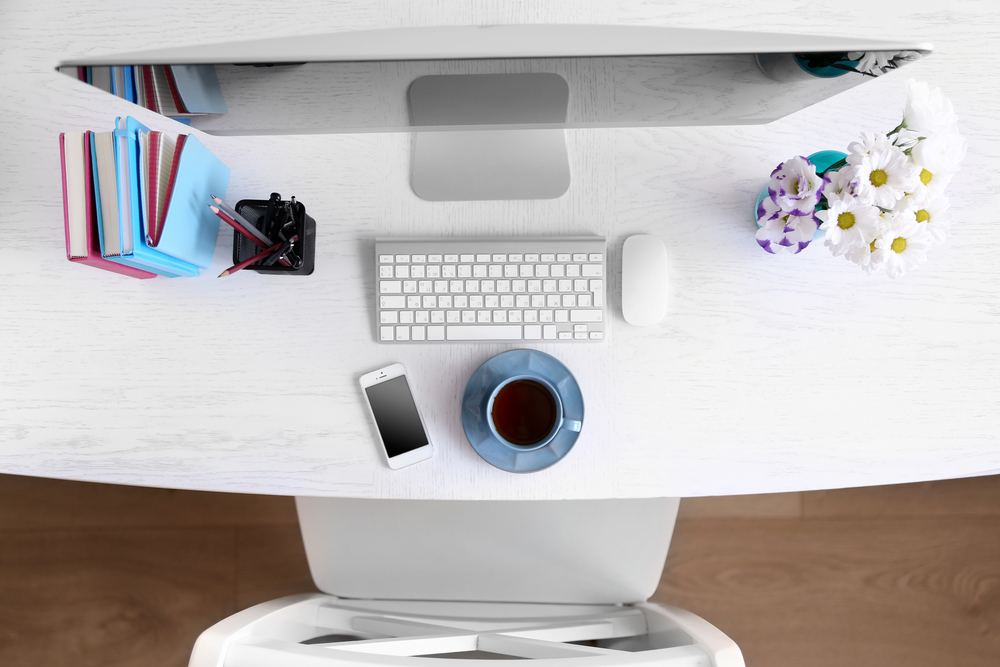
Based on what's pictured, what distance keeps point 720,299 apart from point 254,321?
0.65 metres

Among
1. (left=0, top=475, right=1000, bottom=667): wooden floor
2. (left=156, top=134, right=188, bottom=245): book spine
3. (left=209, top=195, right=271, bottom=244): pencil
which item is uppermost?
(left=156, top=134, right=188, bottom=245): book spine

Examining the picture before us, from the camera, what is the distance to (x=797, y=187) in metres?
0.71

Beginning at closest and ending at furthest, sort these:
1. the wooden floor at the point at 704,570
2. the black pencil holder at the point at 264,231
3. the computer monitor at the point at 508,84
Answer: the computer monitor at the point at 508,84, the black pencil holder at the point at 264,231, the wooden floor at the point at 704,570

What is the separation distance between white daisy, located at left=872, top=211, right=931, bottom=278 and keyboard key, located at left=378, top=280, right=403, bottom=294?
0.58m

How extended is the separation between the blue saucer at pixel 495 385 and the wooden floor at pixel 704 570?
79cm

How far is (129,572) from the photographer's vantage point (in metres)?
1.44

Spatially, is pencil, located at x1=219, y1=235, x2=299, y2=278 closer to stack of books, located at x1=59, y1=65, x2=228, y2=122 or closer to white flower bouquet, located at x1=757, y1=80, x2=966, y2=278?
stack of books, located at x1=59, y1=65, x2=228, y2=122

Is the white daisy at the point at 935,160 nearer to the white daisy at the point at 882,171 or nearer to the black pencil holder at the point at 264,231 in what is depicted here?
the white daisy at the point at 882,171

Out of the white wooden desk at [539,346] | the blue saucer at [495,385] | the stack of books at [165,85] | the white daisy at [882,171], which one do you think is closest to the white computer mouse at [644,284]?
the white wooden desk at [539,346]

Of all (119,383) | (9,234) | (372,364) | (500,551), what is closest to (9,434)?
(119,383)

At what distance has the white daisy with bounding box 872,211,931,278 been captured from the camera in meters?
0.66

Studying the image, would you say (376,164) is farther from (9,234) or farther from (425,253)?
(9,234)

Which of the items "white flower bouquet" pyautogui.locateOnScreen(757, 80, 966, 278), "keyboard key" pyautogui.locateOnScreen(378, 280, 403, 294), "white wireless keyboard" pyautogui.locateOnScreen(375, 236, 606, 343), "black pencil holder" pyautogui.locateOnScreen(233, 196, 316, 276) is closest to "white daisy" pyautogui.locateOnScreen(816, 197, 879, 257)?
"white flower bouquet" pyautogui.locateOnScreen(757, 80, 966, 278)

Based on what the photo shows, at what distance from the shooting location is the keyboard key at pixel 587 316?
0.81 meters
